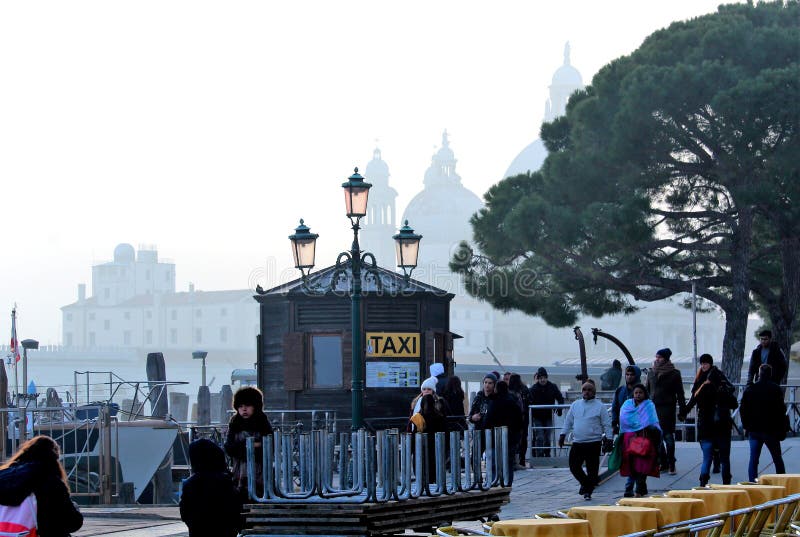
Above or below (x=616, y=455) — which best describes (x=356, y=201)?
above

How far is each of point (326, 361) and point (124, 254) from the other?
16848 cm

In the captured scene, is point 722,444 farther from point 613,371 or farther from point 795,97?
point 795,97

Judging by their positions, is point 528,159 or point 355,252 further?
point 528,159

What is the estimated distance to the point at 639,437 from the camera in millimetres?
13953

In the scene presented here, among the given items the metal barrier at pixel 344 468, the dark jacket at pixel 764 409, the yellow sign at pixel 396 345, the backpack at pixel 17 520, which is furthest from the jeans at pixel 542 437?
the backpack at pixel 17 520

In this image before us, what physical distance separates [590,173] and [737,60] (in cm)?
311

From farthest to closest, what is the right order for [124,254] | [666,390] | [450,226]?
[124,254] < [450,226] < [666,390]

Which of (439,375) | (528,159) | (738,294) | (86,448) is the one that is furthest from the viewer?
(528,159)

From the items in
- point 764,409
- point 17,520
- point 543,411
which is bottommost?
point 17,520

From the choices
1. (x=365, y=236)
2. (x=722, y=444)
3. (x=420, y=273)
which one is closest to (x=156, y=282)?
(x=365, y=236)

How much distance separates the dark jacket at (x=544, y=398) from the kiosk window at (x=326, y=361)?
9.67 feet

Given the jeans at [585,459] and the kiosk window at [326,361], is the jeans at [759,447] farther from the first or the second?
the kiosk window at [326,361]

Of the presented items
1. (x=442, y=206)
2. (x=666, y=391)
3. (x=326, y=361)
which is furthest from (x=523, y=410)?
(x=442, y=206)

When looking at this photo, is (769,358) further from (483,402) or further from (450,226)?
(450,226)
